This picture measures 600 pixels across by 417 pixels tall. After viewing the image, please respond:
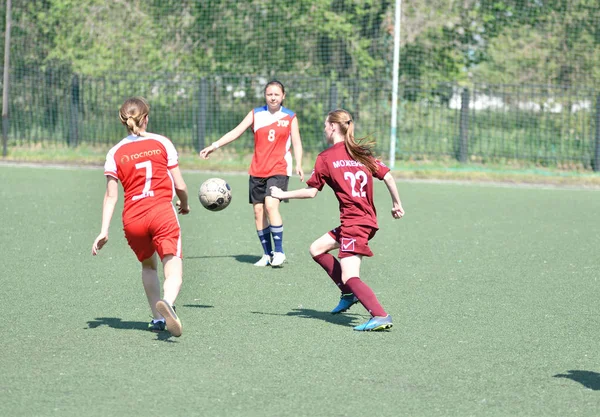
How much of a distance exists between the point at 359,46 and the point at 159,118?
5.37 m

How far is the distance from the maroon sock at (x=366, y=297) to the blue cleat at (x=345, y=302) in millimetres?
401

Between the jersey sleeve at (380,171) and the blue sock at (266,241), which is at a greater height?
the jersey sleeve at (380,171)

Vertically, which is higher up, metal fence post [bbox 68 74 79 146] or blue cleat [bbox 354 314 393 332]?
metal fence post [bbox 68 74 79 146]

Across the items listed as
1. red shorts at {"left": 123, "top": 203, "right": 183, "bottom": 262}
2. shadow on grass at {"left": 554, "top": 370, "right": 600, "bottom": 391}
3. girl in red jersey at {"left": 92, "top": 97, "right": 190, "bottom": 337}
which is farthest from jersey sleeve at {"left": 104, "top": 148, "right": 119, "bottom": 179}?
shadow on grass at {"left": 554, "top": 370, "right": 600, "bottom": 391}

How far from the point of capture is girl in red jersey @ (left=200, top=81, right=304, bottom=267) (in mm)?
9844

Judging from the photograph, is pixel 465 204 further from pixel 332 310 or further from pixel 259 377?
pixel 259 377

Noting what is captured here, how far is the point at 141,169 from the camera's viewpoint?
640 centimetres

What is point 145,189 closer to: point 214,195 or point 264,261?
point 214,195

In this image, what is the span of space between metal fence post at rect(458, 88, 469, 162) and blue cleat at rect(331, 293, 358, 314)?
15567 millimetres

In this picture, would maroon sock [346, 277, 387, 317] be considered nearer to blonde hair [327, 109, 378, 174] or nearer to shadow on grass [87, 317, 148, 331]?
blonde hair [327, 109, 378, 174]

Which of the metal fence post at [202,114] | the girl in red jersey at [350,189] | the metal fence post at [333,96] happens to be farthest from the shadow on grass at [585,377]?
the metal fence post at [202,114]

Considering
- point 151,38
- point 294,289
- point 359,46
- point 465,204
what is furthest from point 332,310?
point 151,38

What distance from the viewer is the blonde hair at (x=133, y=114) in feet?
20.7

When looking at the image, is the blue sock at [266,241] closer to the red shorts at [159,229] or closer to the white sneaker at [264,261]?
the white sneaker at [264,261]
